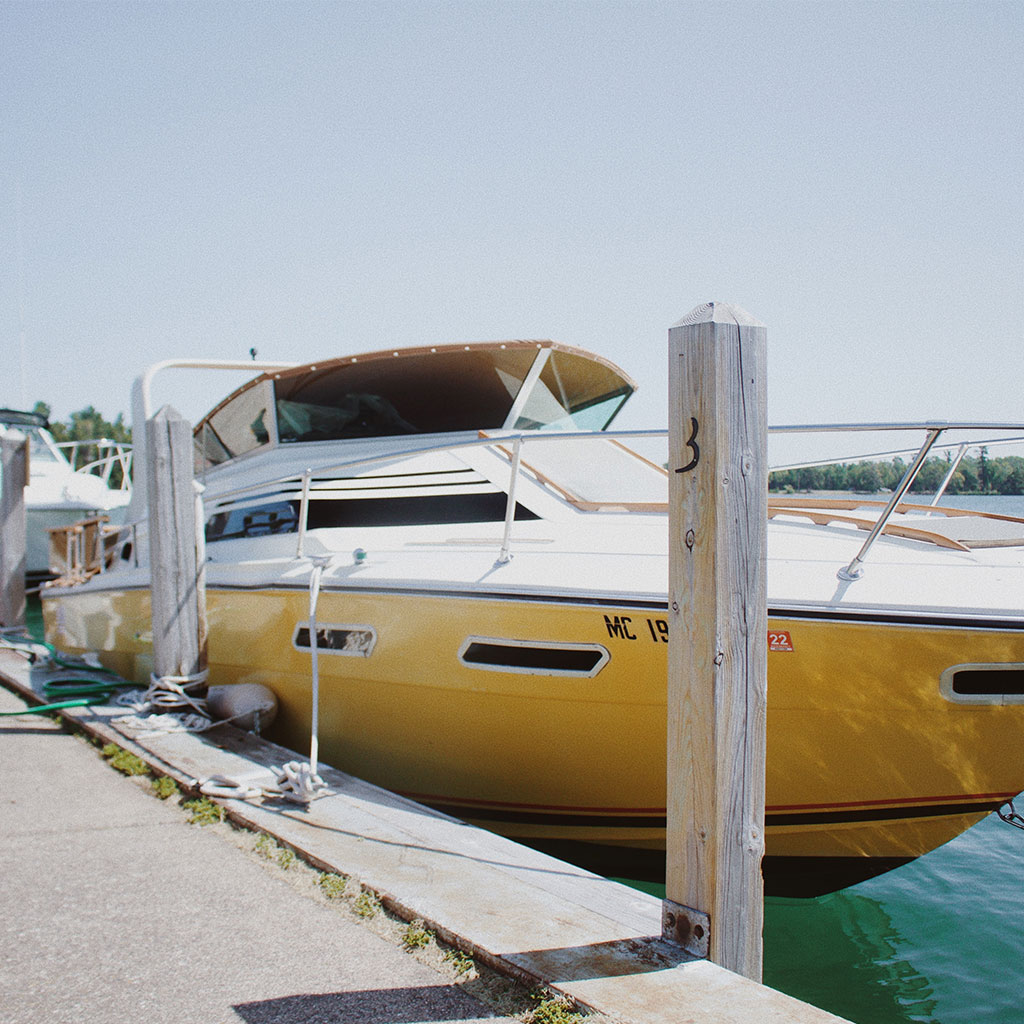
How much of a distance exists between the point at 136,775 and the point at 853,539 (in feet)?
12.4

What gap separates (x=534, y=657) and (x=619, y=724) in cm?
49

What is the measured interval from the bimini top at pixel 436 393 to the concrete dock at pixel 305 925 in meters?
2.58

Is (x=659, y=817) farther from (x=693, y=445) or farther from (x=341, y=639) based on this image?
(x=693, y=445)

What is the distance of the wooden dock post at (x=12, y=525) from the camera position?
9.51 metres

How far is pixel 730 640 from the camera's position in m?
2.34

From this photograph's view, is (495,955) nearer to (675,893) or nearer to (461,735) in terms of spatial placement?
(675,893)

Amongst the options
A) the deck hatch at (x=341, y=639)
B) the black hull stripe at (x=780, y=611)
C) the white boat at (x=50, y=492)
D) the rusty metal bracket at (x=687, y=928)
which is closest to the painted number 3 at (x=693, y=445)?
the black hull stripe at (x=780, y=611)

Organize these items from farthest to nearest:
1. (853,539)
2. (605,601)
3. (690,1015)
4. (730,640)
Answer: (853,539) → (605,601) → (730,640) → (690,1015)

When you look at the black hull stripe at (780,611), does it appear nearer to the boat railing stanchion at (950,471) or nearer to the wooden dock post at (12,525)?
the boat railing stanchion at (950,471)

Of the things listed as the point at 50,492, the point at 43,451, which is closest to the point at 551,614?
the point at 50,492

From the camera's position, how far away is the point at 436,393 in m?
5.71

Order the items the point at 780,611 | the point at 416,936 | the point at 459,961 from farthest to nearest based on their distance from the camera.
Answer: the point at 780,611 < the point at 416,936 < the point at 459,961

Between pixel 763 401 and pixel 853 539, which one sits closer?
pixel 763 401

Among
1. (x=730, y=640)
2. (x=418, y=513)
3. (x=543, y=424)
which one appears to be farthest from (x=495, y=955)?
(x=543, y=424)
